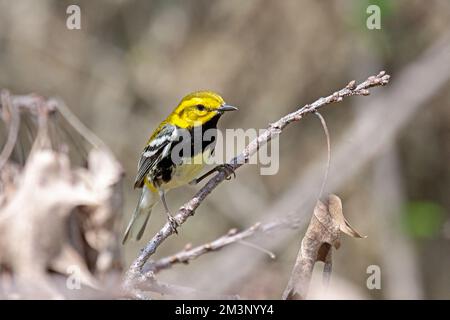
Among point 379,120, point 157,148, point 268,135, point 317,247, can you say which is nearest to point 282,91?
point 379,120

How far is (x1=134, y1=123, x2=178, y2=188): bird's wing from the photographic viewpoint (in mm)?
4520

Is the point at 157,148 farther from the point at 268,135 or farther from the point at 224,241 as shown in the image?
the point at 268,135

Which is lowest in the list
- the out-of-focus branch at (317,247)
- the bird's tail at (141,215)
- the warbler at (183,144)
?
the out-of-focus branch at (317,247)

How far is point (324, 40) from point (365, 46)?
94 centimetres

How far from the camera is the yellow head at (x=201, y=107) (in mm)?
4344

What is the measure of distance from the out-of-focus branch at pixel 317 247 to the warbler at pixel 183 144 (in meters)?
1.40

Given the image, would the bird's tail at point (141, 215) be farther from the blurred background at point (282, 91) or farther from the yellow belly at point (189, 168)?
the blurred background at point (282, 91)

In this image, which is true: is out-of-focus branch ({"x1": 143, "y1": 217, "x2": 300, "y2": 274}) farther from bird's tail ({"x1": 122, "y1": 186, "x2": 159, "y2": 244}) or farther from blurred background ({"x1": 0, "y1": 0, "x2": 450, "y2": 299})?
blurred background ({"x1": 0, "y1": 0, "x2": 450, "y2": 299})

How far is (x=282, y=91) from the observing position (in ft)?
26.6

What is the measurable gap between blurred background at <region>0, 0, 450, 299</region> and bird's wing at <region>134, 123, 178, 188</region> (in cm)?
214

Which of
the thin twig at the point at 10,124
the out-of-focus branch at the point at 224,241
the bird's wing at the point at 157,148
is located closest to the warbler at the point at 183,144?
the bird's wing at the point at 157,148

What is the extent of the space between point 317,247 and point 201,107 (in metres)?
1.71

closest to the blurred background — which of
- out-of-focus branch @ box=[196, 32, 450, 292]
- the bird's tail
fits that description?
out-of-focus branch @ box=[196, 32, 450, 292]

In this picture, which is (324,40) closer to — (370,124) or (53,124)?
(370,124)
